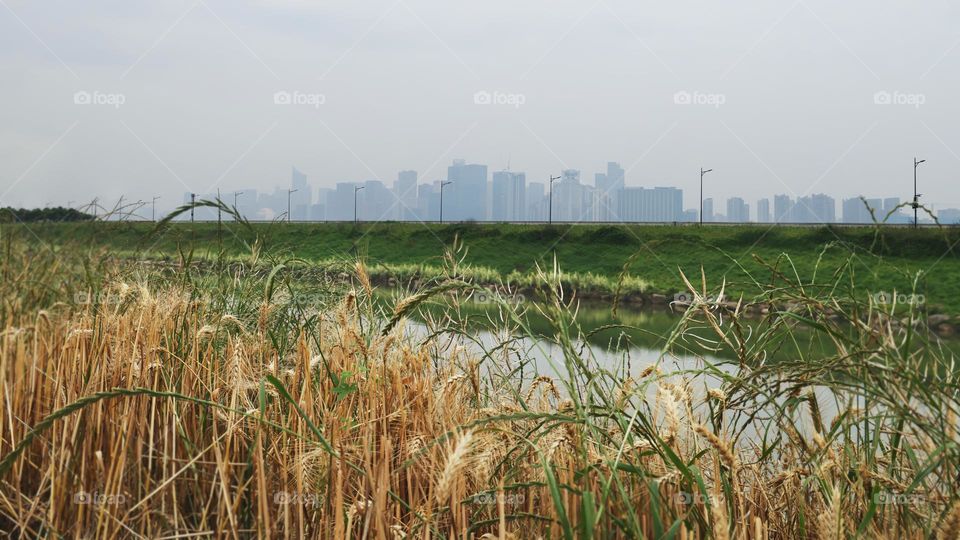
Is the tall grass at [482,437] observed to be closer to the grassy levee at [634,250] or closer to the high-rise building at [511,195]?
the grassy levee at [634,250]

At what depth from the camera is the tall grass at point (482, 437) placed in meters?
1.43

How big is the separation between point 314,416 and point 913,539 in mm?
1745

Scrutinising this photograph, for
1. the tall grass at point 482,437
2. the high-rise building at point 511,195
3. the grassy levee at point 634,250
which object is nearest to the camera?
the tall grass at point 482,437

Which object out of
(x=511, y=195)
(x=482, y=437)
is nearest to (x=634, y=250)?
(x=482, y=437)

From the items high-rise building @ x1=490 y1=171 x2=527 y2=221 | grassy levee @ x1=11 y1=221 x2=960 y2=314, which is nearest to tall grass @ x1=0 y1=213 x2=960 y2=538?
grassy levee @ x1=11 y1=221 x2=960 y2=314

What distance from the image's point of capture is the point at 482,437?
170 centimetres

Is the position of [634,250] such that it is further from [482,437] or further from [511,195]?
[511,195]

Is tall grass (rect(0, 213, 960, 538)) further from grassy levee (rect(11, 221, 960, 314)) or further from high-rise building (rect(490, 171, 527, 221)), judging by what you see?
high-rise building (rect(490, 171, 527, 221))

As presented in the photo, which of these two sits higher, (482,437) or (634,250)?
(634,250)

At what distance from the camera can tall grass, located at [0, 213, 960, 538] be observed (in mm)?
1430

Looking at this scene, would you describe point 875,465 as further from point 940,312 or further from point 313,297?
point 940,312

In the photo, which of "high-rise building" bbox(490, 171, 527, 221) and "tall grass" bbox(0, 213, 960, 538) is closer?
"tall grass" bbox(0, 213, 960, 538)

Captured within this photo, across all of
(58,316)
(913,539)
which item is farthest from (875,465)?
(58,316)

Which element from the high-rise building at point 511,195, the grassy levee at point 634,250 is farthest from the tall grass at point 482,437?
the high-rise building at point 511,195
